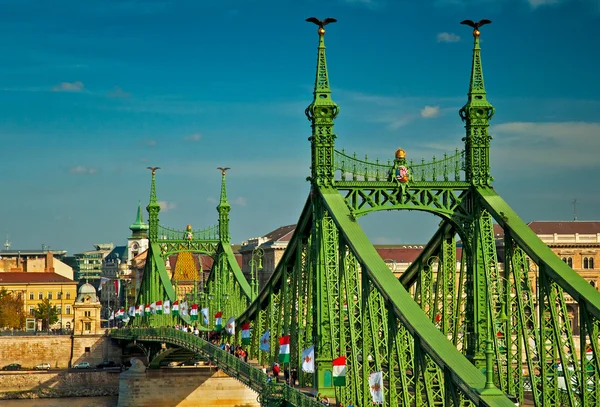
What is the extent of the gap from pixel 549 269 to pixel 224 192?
7454 cm

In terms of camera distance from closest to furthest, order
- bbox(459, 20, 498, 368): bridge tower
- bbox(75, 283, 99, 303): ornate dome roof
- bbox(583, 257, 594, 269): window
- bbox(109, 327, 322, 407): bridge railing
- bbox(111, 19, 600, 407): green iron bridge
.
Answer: bbox(111, 19, 600, 407): green iron bridge → bbox(459, 20, 498, 368): bridge tower → bbox(109, 327, 322, 407): bridge railing → bbox(583, 257, 594, 269): window → bbox(75, 283, 99, 303): ornate dome roof

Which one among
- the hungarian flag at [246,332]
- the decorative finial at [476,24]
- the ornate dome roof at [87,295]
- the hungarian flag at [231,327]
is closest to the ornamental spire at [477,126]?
the decorative finial at [476,24]

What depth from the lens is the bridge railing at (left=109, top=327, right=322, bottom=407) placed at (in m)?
56.0

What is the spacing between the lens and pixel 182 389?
117625 millimetres

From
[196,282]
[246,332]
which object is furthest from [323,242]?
[196,282]

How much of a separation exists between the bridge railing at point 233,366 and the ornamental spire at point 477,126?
410 inches

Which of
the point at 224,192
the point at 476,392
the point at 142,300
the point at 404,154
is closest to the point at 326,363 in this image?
the point at 404,154

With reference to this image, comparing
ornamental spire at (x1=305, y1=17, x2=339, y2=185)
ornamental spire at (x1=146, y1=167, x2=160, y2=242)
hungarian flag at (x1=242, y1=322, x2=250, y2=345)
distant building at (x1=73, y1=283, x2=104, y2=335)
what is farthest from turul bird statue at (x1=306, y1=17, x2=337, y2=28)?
distant building at (x1=73, y1=283, x2=104, y2=335)

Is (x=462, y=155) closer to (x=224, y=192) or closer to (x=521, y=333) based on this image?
(x=521, y=333)

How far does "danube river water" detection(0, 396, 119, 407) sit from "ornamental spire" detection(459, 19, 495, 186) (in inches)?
2984

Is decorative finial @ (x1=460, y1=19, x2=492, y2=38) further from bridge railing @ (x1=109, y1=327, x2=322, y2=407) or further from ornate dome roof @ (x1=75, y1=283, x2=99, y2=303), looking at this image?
ornate dome roof @ (x1=75, y1=283, x2=99, y2=303)

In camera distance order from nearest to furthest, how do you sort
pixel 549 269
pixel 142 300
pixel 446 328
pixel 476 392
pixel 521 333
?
pixel 476 392
pixel 549 269
pixel 521 333
pixel 446 328
pixel 142 300

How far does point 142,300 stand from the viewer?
5389 inches

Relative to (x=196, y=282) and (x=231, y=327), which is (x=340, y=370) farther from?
(x=196, y=282)
